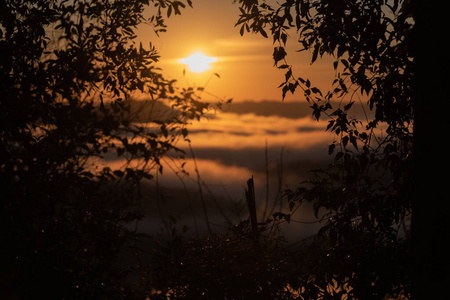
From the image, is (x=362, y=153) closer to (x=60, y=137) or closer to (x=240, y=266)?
(x=240, y=266)

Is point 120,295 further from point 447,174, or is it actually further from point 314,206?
point 447,174

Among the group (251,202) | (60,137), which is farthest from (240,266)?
(60,137)

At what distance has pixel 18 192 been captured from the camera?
647 cm

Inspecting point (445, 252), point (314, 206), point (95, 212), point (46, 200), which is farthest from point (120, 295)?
point (445, 252)

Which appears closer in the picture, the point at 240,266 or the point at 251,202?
the point at 240,266

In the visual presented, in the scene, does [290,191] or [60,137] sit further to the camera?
[60,137]

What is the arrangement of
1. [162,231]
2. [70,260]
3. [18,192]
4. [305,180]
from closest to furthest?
[18,192] < [70,260] < [305,180] < [162,231]

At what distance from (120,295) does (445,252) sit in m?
4.49

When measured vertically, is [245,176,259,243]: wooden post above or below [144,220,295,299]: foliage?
above

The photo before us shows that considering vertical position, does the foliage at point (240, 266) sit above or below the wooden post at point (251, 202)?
below

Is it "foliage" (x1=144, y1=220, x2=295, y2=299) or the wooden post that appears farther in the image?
the wooden post

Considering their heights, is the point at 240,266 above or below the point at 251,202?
below

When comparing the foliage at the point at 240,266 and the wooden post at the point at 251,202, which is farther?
the wooden post at the point at 251,202

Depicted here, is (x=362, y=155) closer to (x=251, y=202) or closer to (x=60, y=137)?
(x=251, y=202)
